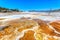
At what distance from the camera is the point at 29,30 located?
199 inches

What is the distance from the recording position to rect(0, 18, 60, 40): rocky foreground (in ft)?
15.9

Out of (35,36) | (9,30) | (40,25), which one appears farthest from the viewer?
(40,25)

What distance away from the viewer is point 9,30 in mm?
5164

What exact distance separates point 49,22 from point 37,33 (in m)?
1.10

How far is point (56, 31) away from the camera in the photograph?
5.24 metres

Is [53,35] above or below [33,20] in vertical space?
below

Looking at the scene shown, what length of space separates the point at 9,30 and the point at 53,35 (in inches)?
61.5

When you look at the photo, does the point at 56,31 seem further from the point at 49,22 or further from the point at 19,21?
the point at 19,21

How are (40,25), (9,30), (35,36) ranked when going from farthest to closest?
(40,25)
(9,30)
(35,36)

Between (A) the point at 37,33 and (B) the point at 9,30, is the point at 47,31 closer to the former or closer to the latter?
(A) the point at 37,33

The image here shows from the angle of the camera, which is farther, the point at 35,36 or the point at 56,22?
the point at 56,22

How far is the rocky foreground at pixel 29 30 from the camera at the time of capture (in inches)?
190

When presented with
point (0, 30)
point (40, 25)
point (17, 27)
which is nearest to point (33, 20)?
point (40, 25)

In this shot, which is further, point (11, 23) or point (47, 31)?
point (11, 23)
